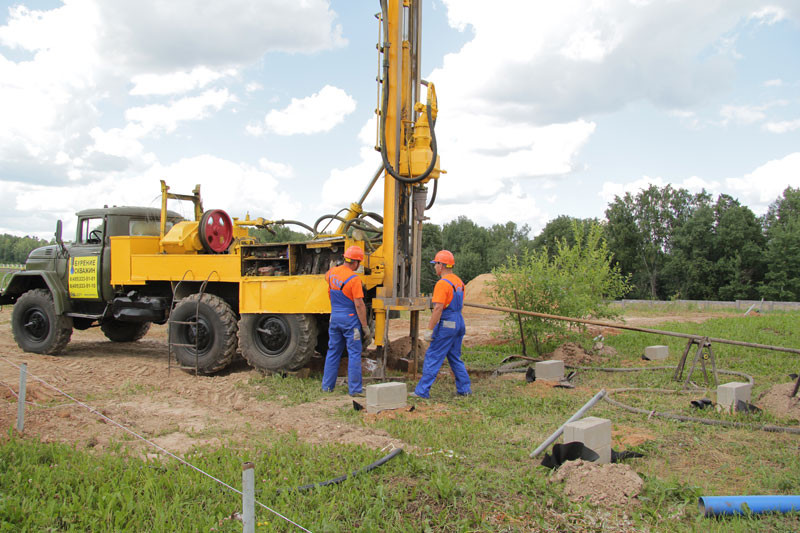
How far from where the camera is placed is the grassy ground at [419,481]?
3.76m

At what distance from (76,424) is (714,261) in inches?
2034

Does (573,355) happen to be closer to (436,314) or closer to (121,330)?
(436,314)

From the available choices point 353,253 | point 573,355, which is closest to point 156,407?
point 353,253

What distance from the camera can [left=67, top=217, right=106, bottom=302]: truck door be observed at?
1088 centimetres

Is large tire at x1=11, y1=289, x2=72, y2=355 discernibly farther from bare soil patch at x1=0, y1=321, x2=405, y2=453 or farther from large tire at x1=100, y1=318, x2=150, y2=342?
large tire at x1=100, y1=318, x2=150, y2=342

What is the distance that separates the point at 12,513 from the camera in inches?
150

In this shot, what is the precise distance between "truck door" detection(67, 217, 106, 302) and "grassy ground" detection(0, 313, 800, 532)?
20.1 feet

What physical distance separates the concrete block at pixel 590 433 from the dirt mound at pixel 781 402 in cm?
269

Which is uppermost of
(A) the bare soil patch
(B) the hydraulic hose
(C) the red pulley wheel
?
(B) the hydraulic hose

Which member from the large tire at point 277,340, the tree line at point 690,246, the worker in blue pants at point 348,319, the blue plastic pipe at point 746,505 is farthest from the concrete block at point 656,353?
the tree line at point 690,246

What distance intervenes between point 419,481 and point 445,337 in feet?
10.9

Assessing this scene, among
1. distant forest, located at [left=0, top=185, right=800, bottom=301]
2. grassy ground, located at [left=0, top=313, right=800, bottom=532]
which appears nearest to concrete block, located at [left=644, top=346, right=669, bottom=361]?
grassy ground, located at [left=0, top=313, right=800, bottom=532]

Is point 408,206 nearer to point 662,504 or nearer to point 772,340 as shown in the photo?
point 662,504

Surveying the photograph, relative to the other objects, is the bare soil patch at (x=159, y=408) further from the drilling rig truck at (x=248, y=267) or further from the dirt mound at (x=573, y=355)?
the dirt mound at (x=573, y=355)
